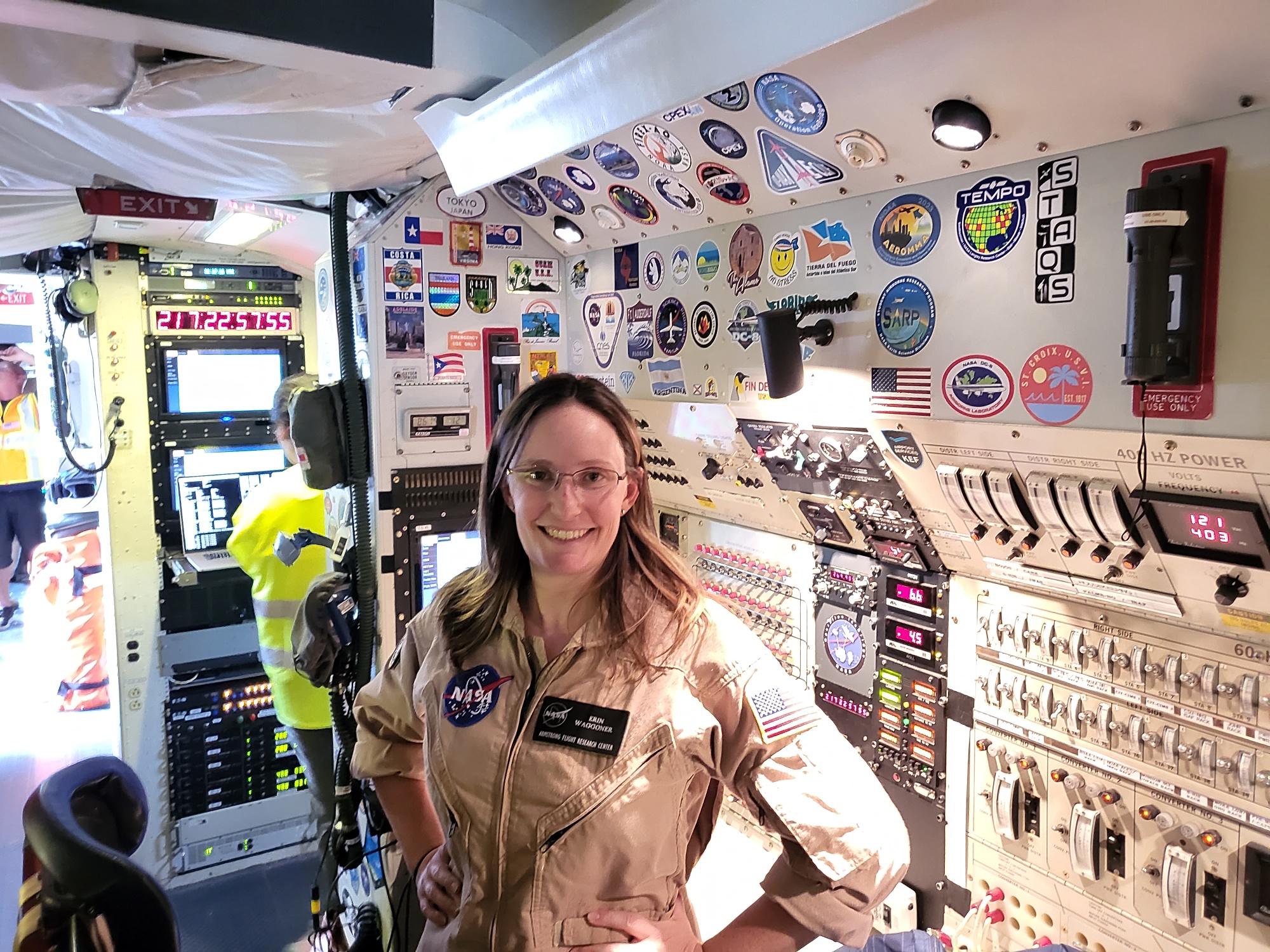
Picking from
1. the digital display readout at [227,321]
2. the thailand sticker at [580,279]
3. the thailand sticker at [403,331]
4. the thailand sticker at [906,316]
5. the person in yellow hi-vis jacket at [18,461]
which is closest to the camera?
the thailand sticker at [906,316]

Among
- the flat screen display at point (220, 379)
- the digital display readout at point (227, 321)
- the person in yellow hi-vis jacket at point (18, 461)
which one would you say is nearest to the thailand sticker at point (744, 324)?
the flat screen display at point (220, 379)

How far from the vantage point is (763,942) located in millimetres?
Answer: 1408

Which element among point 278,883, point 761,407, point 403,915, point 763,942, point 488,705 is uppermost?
point 761,407

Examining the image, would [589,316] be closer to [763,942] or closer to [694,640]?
[694,640]

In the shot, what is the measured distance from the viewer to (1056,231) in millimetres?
1856

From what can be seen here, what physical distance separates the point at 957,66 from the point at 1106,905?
1.99m

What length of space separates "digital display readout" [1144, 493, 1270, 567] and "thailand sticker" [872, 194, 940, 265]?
31.0 inches

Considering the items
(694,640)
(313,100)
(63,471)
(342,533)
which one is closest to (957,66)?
(694,640)

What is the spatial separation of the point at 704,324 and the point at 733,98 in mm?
930

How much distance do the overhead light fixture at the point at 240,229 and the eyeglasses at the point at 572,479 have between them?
9.21 ft

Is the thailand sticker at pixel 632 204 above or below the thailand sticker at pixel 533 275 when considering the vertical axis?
above

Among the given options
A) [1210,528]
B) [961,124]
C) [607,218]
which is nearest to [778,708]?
[1210,528]

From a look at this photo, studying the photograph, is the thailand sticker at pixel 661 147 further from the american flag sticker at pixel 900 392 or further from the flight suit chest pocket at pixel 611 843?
the flight suit chest pocket at pixel 611 843

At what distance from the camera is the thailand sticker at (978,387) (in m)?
2.00
